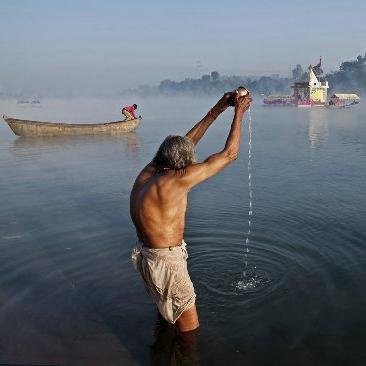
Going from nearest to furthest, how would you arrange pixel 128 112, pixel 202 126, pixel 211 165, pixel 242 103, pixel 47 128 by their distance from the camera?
pixel 211 165 → pixel 242 103 → pixel 202 126 → pixel 47 128 → pixel 128 112

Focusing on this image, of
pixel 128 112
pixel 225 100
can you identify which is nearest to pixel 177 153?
pixel 225 100

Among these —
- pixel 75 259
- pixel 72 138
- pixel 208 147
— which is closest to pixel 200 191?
pixel 75 259

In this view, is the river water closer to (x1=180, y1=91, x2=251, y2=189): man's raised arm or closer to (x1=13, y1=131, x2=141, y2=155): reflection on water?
(x1=180, y1=91, x2=251, y2=189): man's raised arm

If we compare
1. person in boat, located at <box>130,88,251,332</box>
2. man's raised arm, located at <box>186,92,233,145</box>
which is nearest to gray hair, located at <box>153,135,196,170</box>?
person in boat, located at <box>130,88,251,332</box>

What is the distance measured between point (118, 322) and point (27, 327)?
3.44 feet

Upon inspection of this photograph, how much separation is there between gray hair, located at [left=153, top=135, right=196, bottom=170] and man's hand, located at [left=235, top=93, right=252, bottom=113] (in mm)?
689

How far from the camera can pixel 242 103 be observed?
4.31m

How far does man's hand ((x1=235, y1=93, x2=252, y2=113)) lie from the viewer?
14.0 feet

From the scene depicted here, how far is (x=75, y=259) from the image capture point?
706 cm

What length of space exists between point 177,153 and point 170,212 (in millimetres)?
564

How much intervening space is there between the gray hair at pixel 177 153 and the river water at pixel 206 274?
2.00 meters

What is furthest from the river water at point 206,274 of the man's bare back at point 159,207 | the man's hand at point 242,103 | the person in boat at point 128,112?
the person in boat at point 128,112

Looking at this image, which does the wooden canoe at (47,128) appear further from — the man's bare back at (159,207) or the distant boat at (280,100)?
the distant boat at (280,100)

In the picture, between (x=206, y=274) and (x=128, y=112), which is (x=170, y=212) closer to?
(x=206, y=274)
